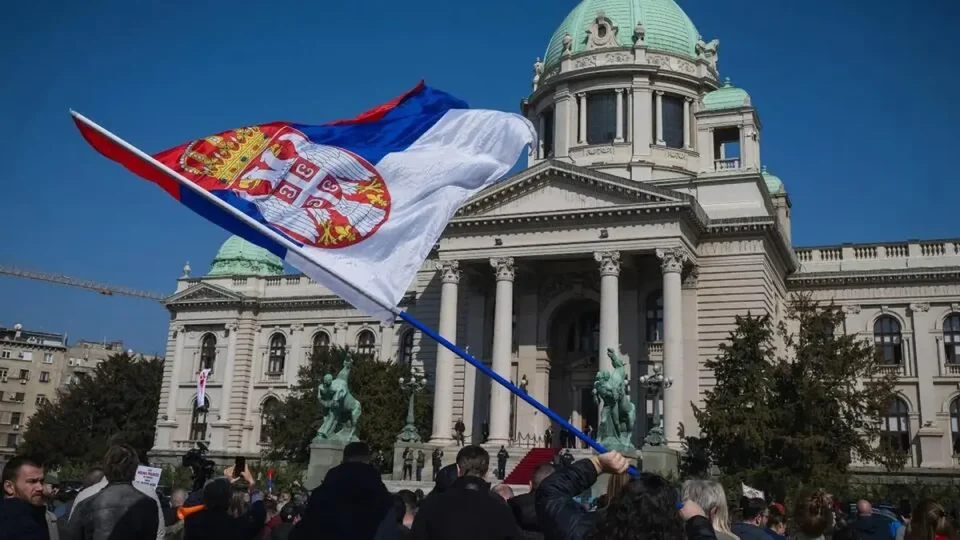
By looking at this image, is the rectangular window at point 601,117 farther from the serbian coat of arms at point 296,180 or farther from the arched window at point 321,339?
the serbian coat of arms at point 296,180

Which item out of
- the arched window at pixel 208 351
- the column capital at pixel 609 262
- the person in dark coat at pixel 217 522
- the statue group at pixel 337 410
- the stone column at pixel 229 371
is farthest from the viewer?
the arched window at pixel 208 351

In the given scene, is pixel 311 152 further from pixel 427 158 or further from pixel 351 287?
pixel 351 287

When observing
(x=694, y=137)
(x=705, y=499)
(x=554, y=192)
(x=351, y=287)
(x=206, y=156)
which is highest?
(x=694, y=137)

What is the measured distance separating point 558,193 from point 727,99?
1085cm

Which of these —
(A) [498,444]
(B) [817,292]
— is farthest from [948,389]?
(A) [498,444]

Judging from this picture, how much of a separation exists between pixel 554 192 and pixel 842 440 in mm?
16043

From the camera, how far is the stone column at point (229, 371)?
54.9 m

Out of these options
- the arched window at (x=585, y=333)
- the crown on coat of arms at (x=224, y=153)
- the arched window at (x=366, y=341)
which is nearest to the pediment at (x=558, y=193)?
the arched window at (x=585, y=333)

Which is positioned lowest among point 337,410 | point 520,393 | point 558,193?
point 520,393

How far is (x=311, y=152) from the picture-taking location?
10148mm

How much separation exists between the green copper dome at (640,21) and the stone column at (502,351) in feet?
62.4

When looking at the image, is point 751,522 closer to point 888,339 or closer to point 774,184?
point 888,339

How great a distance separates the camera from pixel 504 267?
40.5m

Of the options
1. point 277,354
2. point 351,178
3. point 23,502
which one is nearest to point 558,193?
point 277,354
